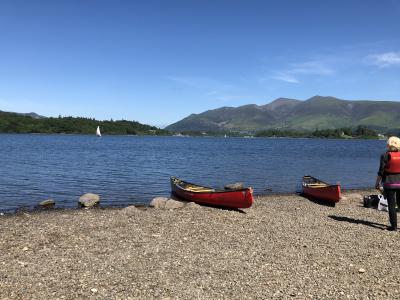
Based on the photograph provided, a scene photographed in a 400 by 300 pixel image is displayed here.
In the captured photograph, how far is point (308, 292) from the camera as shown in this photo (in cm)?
985

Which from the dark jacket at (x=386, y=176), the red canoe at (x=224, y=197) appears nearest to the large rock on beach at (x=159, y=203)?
the red canoe at (x=224, y=197)

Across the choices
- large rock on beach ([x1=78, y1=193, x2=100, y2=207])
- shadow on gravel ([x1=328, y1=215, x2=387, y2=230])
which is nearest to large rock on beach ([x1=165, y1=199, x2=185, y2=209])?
large rock on beach ([x1=78, y1=193, x2=100, y2=207])

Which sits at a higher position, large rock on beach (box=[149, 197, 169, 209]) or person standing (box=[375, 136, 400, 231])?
person standing (box=[375, 136, 400, 231])

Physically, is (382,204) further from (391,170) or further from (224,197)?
(224,197)

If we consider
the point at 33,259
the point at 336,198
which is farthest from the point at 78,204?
the point at 336,198

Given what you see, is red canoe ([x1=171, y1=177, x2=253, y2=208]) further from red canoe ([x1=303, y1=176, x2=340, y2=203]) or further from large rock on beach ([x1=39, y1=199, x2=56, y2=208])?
large rock on beach ([x1=39, y1=199, x2=56, y2=208])

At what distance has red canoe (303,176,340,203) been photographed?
26.1 metres

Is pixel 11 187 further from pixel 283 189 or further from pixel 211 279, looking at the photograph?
pixel 211 279

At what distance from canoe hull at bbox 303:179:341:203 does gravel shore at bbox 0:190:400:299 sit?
205 inches

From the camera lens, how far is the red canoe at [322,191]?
26.1 meters

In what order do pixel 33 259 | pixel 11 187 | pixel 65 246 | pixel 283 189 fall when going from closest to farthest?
pixel 33 259, pixel 65 246, pixel 11 187, pixel 283 189

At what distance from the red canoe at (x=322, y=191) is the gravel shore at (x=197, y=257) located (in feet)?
17.3

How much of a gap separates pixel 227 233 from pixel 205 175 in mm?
31850

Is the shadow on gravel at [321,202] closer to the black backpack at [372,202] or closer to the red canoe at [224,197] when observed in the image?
the black backpack at [372,202]
